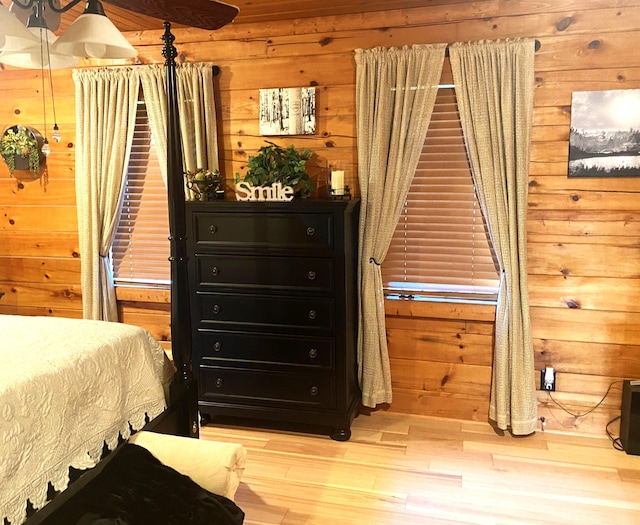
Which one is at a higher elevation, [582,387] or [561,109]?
[561,109]

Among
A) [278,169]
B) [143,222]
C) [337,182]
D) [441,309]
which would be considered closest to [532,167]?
[441,309]

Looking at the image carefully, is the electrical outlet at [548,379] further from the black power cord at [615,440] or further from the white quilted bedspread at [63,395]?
the white quilted bedspread at [63,395]

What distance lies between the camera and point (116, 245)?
3.99 metres

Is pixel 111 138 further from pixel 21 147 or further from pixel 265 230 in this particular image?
pixel 265 230

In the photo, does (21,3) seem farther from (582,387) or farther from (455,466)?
(582,387)

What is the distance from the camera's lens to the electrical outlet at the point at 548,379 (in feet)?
11.0

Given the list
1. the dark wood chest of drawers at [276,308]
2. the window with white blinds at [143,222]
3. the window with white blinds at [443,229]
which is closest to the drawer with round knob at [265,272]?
the dark wood chest of drawers at [276,308]

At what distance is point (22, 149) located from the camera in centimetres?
395

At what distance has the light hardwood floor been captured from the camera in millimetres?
2619

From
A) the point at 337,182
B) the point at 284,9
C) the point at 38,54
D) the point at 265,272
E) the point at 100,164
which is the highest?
the point at 284,9

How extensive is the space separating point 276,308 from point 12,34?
188 cm

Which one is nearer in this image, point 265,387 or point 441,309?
point 265,387

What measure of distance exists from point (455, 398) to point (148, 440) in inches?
79.2

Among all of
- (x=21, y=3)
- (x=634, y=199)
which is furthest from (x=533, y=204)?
(x=21, y=3)
